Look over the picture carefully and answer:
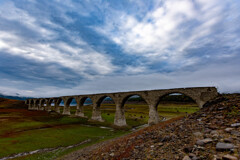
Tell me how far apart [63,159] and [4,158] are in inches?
286

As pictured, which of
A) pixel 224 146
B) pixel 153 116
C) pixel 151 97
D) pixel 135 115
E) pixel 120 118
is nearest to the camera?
pixel 224 146

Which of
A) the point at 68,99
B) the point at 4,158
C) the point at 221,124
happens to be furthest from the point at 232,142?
the point at 68,99

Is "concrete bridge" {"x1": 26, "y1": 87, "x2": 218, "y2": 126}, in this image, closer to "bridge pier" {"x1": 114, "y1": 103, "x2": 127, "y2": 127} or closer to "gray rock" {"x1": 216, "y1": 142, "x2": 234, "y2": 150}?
"bridge pier" {"x1": 114, "y1": 103, "x2": 127, "y2": 127}

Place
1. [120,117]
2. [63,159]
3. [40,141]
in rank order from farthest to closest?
1. [120,117]
2. [40,141]
3. [63,159]

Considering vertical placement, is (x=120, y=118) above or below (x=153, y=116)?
below

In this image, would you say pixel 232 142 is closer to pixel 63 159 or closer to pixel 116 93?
pixel 63 159

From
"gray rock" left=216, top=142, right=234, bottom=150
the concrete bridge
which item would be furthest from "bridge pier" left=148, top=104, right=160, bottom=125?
"gray rock" left=216, top=142, right=234, bottom=150

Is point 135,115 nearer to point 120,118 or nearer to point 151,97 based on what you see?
point 120,118

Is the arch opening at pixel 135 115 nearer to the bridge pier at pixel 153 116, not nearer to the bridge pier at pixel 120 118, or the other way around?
the bridge pier at pixel 120 118

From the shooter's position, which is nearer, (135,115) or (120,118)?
(120,118)

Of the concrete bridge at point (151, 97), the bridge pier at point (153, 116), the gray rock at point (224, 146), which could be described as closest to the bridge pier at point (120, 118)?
the concrete bridge at point (151, 97)

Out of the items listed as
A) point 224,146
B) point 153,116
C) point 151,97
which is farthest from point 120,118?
point 224,146

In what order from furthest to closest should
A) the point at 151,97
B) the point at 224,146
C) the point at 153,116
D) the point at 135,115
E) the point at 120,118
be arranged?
the point at 135,115 < the point at 120,118 < the point at 151,97 < the point at 153,116 < the point at 224,146

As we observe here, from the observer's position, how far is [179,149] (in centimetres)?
526
